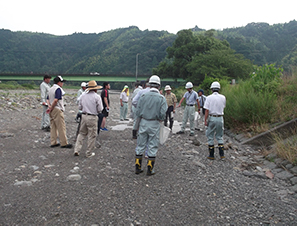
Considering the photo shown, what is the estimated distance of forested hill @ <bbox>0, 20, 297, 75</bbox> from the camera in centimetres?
9082

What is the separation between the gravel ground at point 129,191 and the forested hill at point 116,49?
71.7m

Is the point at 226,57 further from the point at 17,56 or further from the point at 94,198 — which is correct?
the point at 17,56

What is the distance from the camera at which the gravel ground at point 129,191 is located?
4.17 metres

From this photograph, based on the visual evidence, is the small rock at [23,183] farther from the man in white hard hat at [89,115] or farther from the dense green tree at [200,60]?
the dense green tree at [200,60]

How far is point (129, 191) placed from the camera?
5074 mm

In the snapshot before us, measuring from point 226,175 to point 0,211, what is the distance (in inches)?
189

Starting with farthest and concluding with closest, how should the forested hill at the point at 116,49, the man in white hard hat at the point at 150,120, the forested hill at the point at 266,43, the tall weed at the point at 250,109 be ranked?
the forested hill at the point at 116,49
the forested hill at the point at 266,43
the tall weed at the point at 250,109
the man in white hard hat at the point at 150,120

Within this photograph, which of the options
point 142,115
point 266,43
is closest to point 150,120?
point 142,115

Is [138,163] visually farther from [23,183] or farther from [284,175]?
[284,175]

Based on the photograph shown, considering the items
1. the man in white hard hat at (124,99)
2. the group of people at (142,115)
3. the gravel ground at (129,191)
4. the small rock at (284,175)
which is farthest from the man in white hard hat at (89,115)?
the man in white hard hat at (124,99)

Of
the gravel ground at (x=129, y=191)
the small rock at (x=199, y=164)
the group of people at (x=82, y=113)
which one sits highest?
the group of people at (x=82, y=113)

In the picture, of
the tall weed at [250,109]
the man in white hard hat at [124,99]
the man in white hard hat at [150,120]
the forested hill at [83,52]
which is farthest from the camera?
the forested hill at [83,52]

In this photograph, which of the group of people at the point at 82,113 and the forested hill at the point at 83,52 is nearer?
the group of people at the point at 82,113

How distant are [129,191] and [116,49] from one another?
114 m
